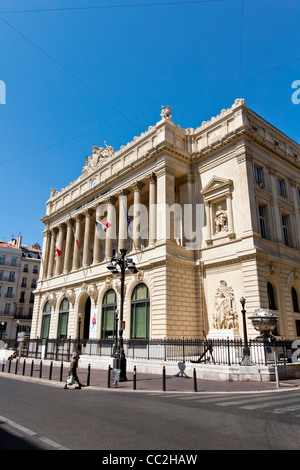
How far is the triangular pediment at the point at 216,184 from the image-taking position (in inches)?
1093

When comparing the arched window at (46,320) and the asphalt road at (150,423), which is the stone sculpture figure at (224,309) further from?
the arched window at (46,320)

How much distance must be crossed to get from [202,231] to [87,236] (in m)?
15.0

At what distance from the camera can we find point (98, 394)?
12828 millimetres

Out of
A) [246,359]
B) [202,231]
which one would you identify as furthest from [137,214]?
[246,359]

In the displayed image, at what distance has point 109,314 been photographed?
3256cm

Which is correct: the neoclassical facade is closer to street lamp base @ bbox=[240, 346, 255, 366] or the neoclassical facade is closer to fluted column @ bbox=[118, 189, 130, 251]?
fluted column @ bbox=[118, 189, 130, 251]

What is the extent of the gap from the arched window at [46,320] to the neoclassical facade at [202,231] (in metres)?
6.53

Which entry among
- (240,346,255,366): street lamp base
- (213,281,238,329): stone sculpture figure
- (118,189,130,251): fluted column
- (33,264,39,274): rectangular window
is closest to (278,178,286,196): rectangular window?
(213,281,238,329): stone sculpture figure

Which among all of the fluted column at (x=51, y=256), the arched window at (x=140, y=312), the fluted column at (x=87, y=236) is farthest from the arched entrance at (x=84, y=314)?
the fluted column at (x=51, y=256)

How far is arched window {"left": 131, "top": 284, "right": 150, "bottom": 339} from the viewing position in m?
27.8

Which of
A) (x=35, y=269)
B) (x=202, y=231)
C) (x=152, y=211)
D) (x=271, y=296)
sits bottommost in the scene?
(x=271, y=296)

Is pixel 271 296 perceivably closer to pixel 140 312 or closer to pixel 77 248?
pixel 140 312

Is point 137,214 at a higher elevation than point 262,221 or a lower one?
higher

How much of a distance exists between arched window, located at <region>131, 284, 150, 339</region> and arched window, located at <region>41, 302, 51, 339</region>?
1736cm
